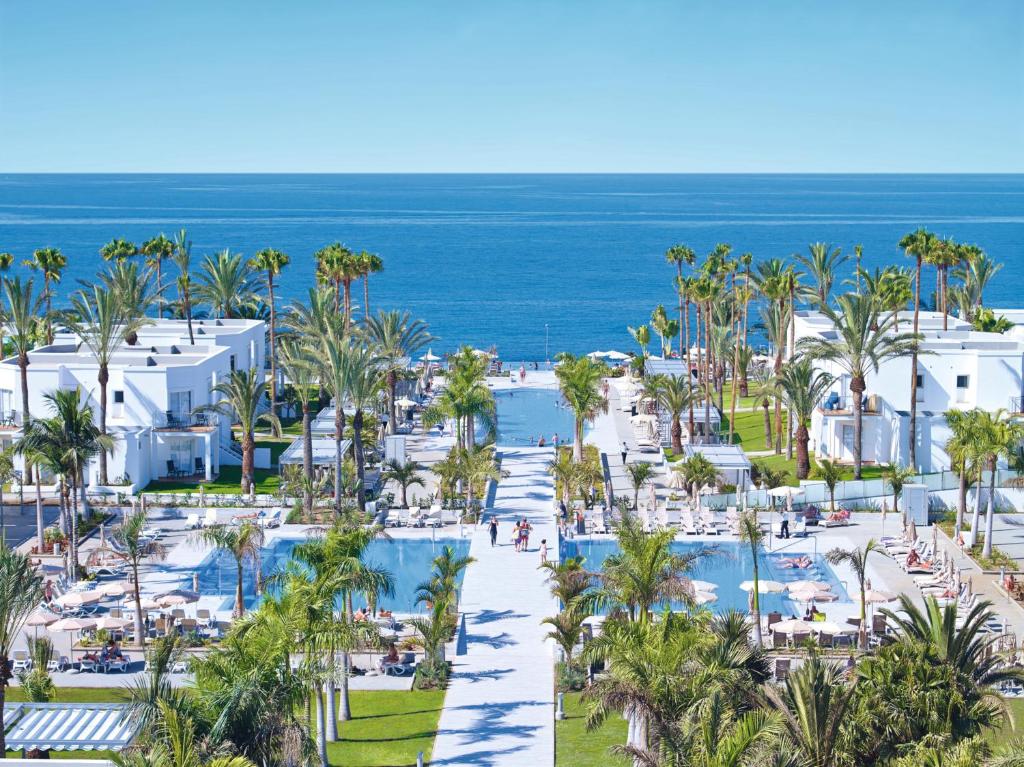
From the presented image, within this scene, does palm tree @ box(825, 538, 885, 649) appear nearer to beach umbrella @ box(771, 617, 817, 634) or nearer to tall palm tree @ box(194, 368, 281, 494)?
beach umbrella @ box(771, 617, 817, 634)

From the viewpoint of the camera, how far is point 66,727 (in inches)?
1009

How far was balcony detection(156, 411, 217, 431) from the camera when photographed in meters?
51.3

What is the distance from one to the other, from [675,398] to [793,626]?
2378cm

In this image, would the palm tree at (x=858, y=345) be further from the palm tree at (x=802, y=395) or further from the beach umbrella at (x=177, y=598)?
the beach umbrella at (x=177, y=598)

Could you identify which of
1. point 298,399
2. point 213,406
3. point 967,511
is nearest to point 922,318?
point 967,511

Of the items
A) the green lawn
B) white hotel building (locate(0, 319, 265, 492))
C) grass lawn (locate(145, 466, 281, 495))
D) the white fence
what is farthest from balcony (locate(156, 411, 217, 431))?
the green lawn

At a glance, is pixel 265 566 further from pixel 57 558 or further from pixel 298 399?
pixel 298 399


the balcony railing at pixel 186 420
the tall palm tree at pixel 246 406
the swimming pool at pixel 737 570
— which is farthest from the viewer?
the balcony railing at pixel 186 420

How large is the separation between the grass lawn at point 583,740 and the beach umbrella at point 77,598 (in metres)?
13.5

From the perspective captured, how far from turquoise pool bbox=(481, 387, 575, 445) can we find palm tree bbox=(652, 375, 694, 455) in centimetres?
562

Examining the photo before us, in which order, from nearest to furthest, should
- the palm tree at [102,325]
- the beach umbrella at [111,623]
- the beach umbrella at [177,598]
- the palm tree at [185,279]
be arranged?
the beach umbrella at [111,623]
the beach umbrella at [177,598]
the palm tree at [102,325]
the palm tree at [185,279]

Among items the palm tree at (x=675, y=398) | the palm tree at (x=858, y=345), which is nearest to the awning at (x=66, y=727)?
the palm tree at (x=858, y=345)

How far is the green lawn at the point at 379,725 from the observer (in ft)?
86.6

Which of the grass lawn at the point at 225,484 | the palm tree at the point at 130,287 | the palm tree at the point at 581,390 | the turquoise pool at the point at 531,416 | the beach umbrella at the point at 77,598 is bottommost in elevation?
the beach umbrella at the point at 77,598
